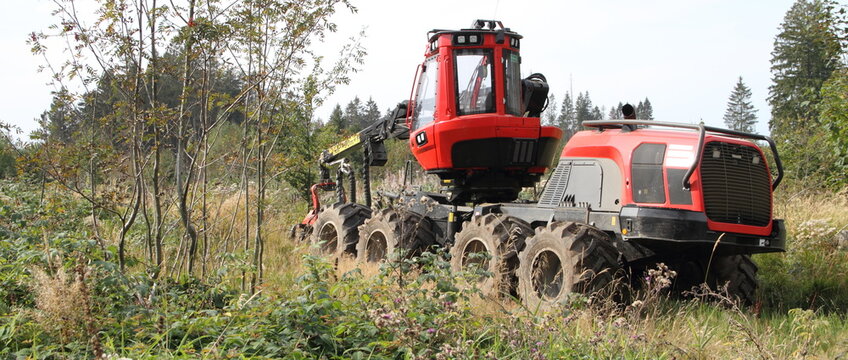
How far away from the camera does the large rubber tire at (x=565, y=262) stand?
5.40 meters

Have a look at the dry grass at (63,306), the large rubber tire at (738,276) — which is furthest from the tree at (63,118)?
the large rubber tire at (738,276)

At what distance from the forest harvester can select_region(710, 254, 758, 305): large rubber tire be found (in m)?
0.01

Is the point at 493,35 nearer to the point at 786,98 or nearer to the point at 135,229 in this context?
the point at 135,229

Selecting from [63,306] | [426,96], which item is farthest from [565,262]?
[63,306]

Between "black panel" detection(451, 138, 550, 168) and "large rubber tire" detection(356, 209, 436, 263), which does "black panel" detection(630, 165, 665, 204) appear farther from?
"large rubber tire" detection(356, 209, 436, 263)

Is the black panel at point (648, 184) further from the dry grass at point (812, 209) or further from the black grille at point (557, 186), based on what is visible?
the dry grass at point (812, 209)

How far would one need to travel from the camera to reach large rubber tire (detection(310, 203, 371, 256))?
930cm

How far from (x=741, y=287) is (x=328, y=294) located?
409 cm

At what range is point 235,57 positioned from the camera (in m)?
6.12

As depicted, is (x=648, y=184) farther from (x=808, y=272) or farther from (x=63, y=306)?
(x=63, y=306)

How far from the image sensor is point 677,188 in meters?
5.46

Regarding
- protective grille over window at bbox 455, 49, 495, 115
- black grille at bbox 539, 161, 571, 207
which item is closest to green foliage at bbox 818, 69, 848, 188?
black grille at bbox 539, 161, 571, 207

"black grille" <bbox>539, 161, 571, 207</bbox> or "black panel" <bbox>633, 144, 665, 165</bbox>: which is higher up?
"black panel" <bbox>633, 144, 665, 165</bbox>

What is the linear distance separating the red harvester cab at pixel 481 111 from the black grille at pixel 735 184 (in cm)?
227
